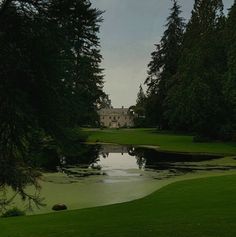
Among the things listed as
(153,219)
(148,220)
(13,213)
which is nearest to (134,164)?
(13,213)

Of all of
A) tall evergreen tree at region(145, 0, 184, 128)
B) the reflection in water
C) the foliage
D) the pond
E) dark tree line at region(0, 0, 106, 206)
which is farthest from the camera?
tall evergreen tree at region(145, 0, 184, 128)

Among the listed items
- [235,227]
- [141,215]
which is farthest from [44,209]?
[235,227]

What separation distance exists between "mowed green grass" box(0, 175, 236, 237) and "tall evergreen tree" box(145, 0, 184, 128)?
59.5 metres

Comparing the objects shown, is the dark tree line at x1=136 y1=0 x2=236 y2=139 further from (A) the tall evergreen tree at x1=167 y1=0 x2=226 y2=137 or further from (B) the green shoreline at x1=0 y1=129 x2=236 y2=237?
(B) the green shoreline at x1=0 y1=129 x2=236 y2=237

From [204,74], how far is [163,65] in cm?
2544

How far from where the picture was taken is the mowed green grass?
458 inches

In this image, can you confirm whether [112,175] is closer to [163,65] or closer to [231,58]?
[231,58]

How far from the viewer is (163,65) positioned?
82688mm

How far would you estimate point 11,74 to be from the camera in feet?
33.8

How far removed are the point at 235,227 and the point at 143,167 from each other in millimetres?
24192

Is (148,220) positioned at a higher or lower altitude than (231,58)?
lower

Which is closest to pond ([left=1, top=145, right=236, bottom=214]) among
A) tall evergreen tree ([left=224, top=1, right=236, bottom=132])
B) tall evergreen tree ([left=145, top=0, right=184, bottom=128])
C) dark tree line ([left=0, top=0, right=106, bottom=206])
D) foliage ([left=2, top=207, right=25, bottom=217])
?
foliage ([left=2, top=207, right=25, bottom=217])

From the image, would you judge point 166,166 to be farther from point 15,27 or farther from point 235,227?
point 15,27

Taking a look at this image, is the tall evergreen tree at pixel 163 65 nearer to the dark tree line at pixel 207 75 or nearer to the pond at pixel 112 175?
the dark tree line at pixel 207 75
